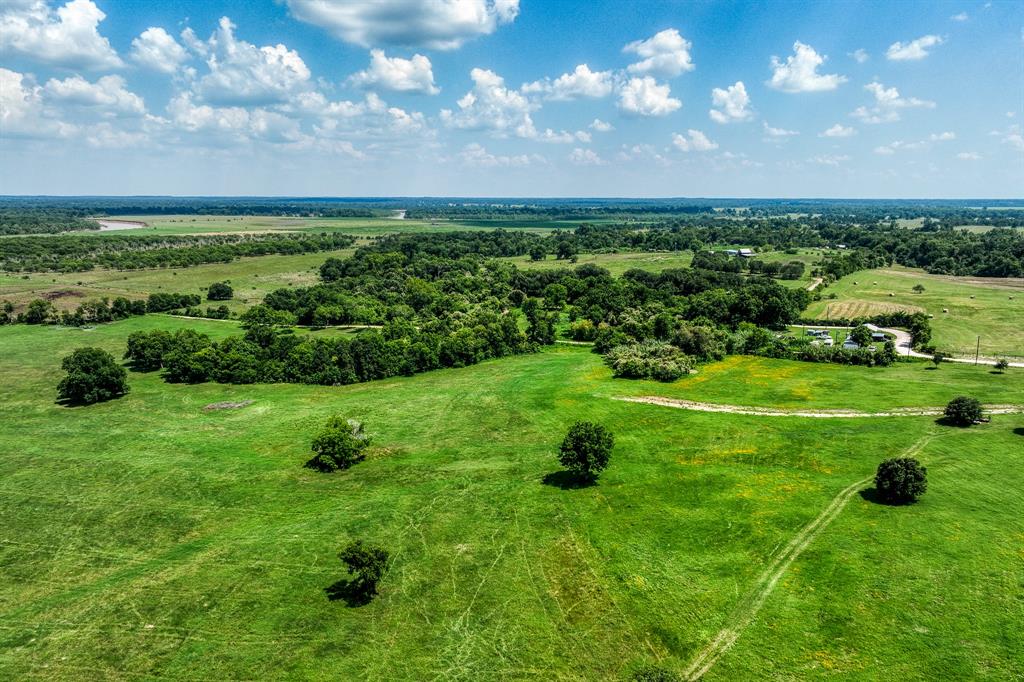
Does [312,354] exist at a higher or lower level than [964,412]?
lower

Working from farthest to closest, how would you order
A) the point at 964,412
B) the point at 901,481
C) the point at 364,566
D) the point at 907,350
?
A: 1. the point at 907,350
2. the point at 964,412
3. the point at 901,481
4. the point at 364,566

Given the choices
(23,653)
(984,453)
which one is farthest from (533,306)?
(23,653)

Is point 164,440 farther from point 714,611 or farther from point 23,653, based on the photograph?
point 714,611

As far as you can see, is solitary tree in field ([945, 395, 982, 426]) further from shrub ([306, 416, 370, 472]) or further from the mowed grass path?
shrub ([306, 416, 370, 472])

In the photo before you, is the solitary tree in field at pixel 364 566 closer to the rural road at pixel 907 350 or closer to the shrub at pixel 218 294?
the rural road at pixel 907 350

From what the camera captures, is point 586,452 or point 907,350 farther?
point 907,350

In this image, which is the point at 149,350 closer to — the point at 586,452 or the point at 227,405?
the point at 227,405

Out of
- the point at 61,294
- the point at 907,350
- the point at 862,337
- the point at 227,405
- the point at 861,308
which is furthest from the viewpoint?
the point at 61,294

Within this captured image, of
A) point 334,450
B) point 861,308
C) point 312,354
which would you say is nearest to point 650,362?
point 334,450
